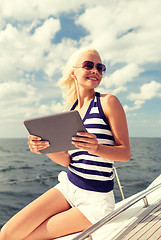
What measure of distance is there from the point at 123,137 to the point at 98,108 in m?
0.23

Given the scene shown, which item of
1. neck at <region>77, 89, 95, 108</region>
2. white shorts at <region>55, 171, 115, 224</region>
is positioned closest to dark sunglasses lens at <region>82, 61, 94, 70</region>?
neck at <region>77, 89, 95, 108</region>

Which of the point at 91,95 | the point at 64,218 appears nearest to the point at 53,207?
the point at 64,218

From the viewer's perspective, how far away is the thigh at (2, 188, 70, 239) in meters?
1.26

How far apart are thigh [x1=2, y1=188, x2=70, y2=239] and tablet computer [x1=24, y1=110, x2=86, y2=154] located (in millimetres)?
322

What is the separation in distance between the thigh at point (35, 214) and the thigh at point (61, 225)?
0.13ft

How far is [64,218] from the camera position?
4.34 feet

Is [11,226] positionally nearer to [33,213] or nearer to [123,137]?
[33,213]

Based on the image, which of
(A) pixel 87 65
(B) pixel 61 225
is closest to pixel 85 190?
(B) pixel 61 225

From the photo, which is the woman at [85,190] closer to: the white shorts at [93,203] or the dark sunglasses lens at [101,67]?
the white shorts at [93,203]

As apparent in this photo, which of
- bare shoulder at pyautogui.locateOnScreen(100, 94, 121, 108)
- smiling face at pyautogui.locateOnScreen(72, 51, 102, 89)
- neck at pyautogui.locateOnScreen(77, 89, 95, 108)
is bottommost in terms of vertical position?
bare shoulder at pyautogui.locateOnScreen(100, 94, 121, 108)

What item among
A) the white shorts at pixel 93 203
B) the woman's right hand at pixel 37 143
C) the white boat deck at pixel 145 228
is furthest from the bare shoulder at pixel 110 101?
the white boat deck at pixel 145 228

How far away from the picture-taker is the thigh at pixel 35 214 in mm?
1264

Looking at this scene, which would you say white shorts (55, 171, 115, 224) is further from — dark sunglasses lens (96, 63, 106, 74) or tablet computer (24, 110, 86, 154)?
dark sunglasses lens (96, 63, 106, 74)

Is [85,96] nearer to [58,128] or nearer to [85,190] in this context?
[58,128]
